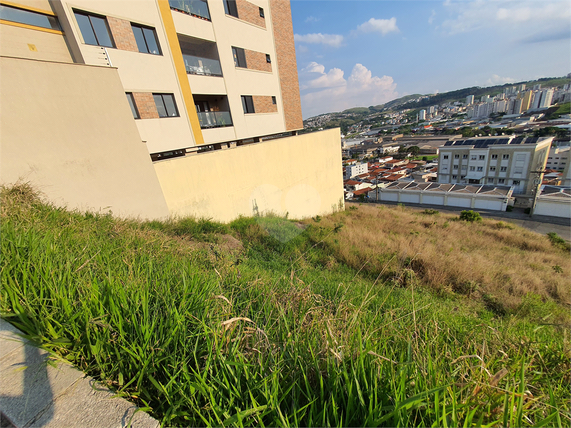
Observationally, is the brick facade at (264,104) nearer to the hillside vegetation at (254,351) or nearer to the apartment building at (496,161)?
the hillside vegetation at (254,351)

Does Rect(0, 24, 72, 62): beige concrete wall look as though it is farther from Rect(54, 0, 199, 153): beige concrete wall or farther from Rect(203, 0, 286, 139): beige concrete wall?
Rect(203, 0, 286, 139): beige concrete wall

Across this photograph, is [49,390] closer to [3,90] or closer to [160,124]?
[3,90]

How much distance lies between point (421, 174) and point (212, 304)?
44148 mm

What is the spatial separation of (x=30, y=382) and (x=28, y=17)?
9230mm

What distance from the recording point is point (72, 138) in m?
4.90

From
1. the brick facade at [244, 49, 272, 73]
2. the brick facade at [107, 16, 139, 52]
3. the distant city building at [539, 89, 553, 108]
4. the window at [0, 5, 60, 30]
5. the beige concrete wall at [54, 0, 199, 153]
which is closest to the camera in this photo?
the window at [0, 5, 60, 30]

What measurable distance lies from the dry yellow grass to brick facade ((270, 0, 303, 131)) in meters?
6.98

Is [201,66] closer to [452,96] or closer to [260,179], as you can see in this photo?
[260,179]

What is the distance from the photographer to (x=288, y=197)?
37.6 feet

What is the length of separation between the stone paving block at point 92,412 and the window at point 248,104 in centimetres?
1146

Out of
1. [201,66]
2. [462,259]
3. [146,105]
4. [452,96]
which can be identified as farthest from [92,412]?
[452,96]

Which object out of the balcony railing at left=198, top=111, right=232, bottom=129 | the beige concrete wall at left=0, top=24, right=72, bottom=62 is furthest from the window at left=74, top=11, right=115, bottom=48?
the balcony railing at left=198, top=111, right=232, bottom=129

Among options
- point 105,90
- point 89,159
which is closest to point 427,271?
point 89,159

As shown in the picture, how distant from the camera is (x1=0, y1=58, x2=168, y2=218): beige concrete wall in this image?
4223mm
